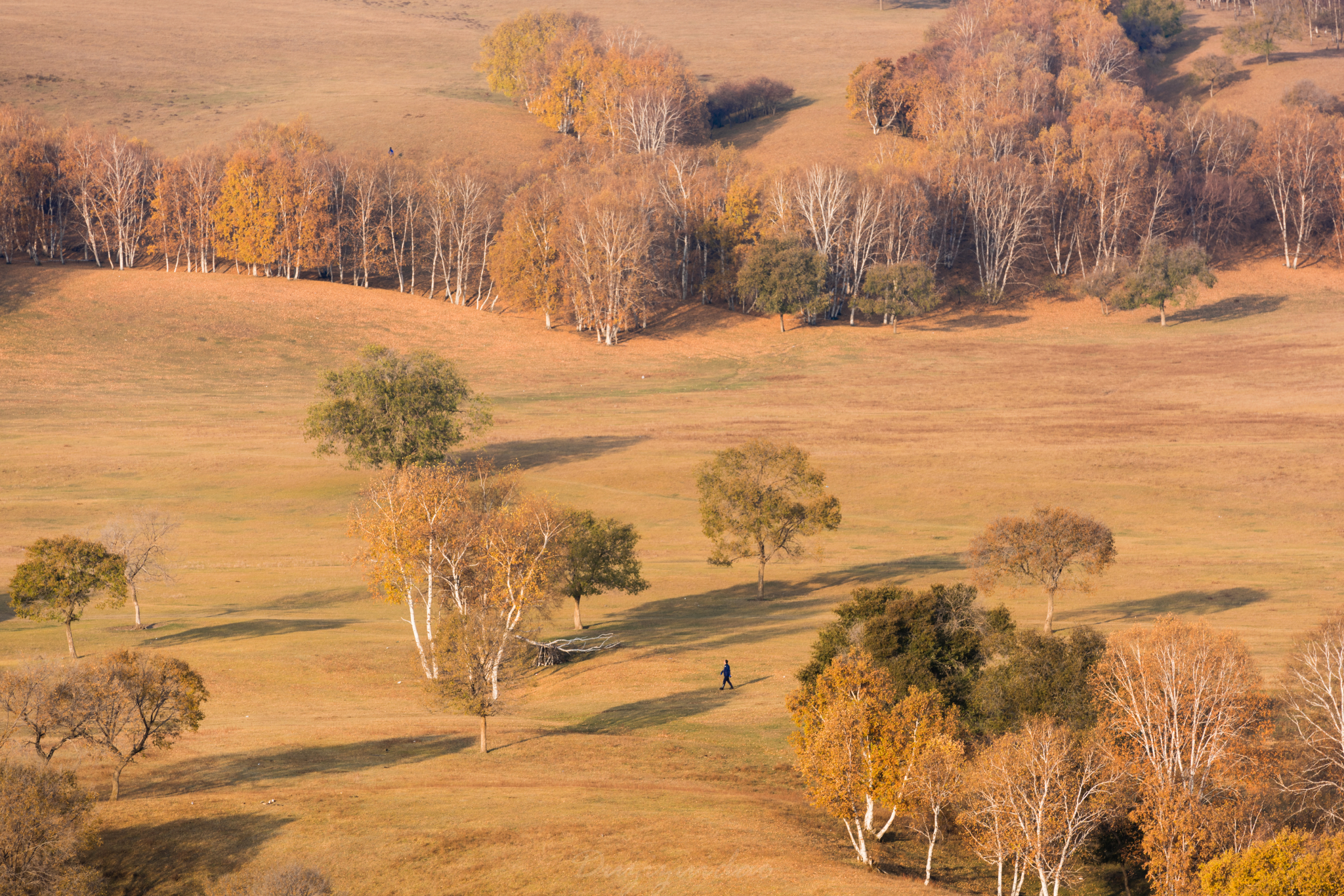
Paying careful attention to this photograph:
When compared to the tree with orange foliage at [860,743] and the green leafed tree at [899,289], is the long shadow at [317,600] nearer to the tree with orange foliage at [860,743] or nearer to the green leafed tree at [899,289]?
the tree with orange foliage at [860,743]

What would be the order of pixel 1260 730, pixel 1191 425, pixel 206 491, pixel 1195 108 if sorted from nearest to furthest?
→ pixel 1260 730
pixel 206 491
pixel 1191 425
pixel 1195 108

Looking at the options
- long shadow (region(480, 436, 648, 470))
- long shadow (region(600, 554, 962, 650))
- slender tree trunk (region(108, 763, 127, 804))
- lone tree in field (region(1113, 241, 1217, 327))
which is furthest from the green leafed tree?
slender tree trunk (region(108, 763, 127, 804))

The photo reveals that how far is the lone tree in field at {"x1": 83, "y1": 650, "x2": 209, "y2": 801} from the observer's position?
37562 mm

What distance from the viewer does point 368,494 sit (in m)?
77.5

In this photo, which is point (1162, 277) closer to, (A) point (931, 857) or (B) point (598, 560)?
(B) point (598, 560)

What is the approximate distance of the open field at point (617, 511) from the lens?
3491cm

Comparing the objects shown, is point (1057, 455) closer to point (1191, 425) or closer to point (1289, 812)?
point (1191, 425)

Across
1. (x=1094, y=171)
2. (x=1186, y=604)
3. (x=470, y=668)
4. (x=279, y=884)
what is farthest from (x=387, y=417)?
(x=1094, y=171)

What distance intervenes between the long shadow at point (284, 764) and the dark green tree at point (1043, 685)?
20592mm

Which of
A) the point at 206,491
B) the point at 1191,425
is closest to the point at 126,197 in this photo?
the point at 206,491

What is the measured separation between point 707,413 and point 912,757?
73534 millimetres

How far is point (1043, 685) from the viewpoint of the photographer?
137 ft

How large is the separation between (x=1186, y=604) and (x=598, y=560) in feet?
99.2

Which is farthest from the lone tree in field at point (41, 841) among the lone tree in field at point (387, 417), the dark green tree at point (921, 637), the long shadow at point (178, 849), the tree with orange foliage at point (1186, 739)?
the lone tree in field at point (387, 417)
